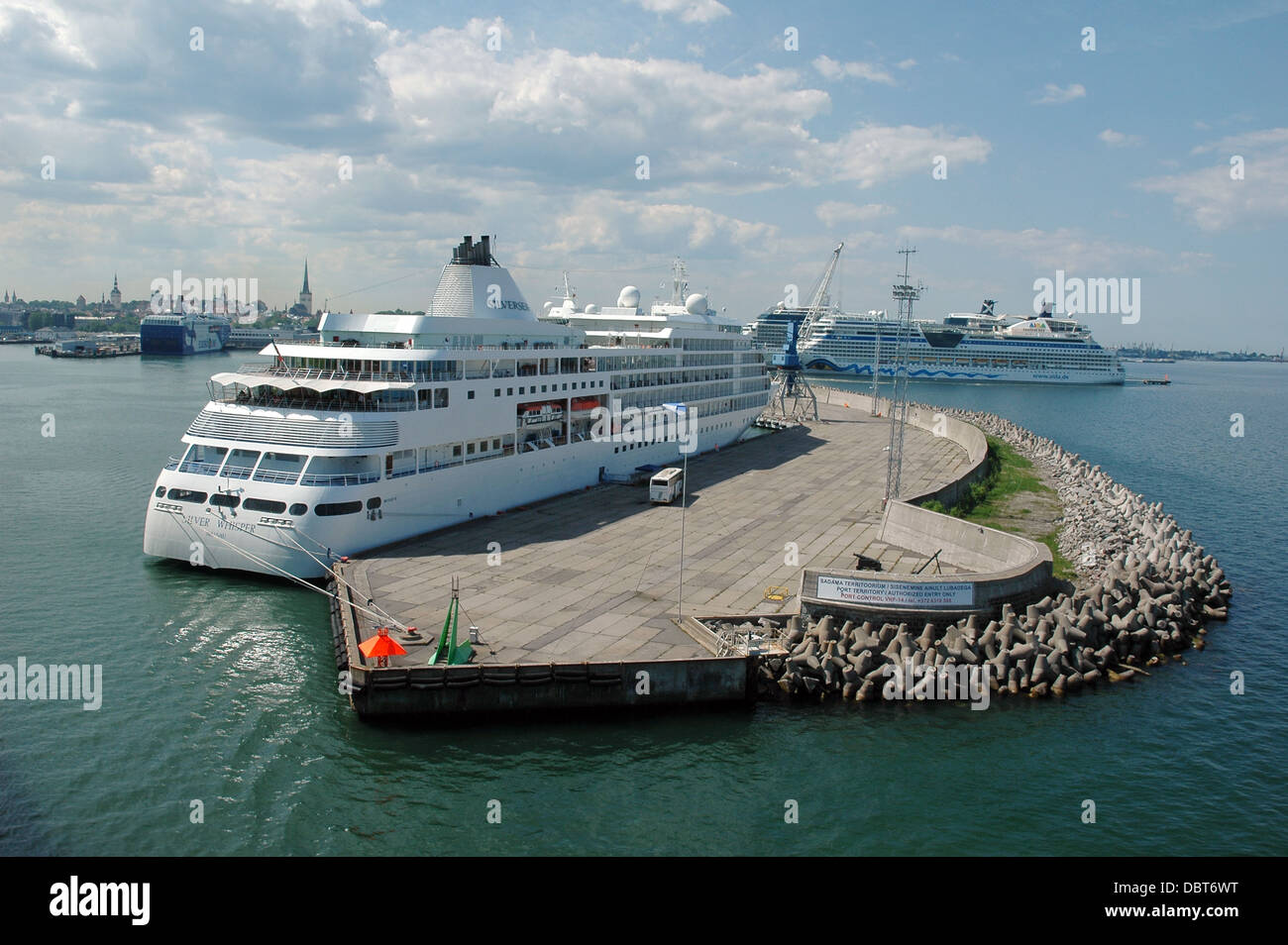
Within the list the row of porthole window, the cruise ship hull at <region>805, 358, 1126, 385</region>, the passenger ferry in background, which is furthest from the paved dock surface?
the passenger ferry in background

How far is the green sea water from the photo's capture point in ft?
50.9

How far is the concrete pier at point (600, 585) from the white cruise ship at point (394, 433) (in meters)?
1.66

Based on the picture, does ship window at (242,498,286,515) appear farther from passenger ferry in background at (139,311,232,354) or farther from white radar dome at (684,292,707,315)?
passenger ferry in background at (139,311,232,354)

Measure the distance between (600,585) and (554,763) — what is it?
853 cm

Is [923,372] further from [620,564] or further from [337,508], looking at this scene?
[337,508]

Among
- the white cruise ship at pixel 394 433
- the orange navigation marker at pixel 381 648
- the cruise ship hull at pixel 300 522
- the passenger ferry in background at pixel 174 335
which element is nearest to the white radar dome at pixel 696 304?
the white cruise ship at pixel 394 433

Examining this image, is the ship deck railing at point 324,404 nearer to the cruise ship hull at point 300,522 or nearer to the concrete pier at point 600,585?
the cruise ship hull at point 300,522

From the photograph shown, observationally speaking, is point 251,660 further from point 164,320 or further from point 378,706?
point 164,320

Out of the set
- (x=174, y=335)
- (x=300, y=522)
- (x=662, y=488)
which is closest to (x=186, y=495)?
(x=300, y=522)

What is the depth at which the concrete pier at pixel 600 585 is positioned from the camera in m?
19.4

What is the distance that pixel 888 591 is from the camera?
23.4 metres

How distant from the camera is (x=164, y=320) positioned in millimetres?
167250

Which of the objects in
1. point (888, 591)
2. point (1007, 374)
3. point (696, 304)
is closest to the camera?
point (888, 591)
